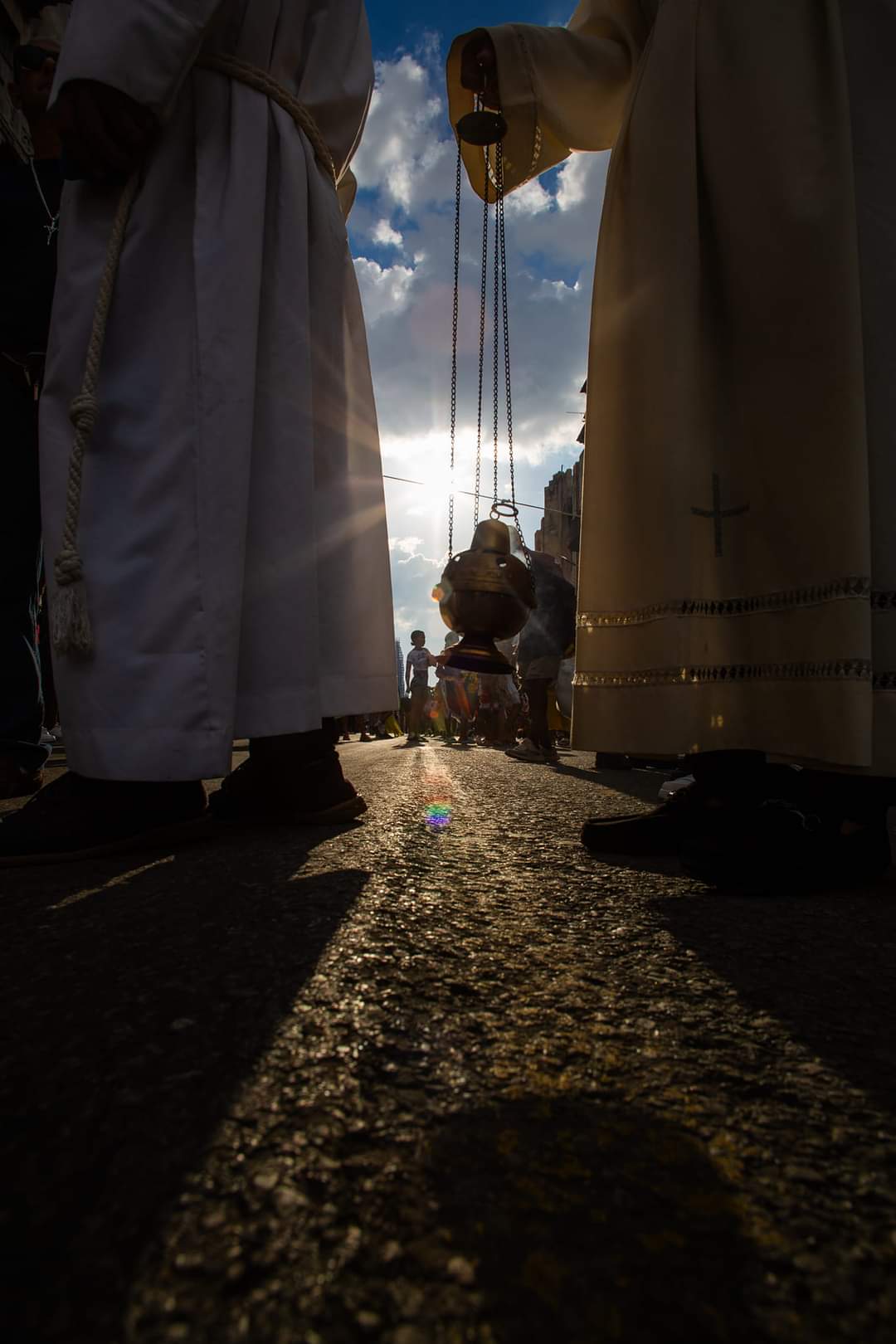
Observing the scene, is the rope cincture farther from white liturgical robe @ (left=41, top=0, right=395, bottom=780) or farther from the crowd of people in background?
the crowd of people in background

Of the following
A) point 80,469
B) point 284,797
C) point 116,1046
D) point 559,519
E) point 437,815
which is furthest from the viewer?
point 559,519

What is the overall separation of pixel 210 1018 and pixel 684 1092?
1.16 ft

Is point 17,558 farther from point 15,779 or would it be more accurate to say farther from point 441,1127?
point 441,1127

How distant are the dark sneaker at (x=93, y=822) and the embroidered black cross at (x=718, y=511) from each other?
1.10 meters

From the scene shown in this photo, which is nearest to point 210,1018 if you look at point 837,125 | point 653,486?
point 653,486

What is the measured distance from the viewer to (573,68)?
5.44ft

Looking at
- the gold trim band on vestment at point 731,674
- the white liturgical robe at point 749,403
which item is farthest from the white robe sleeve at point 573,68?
the gold trim band on vestment at point 731,674

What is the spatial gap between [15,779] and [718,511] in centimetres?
210

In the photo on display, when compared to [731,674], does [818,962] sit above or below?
below

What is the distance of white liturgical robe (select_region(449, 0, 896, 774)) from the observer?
1.14 meters

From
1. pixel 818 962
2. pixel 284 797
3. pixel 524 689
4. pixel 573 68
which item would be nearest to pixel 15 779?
pixel 284 797

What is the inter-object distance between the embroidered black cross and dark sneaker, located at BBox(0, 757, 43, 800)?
2.01 meters

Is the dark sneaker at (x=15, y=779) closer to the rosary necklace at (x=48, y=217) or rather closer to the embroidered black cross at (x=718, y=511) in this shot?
the rosary necklace at (x=48, y=217)

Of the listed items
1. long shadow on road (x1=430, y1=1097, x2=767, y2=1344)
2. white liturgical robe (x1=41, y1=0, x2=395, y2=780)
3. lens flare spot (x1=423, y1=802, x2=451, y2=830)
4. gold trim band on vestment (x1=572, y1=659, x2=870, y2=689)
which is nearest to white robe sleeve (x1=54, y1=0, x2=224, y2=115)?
white liturgical robe (x1=41, y1=0, x2=395, y2=780)
